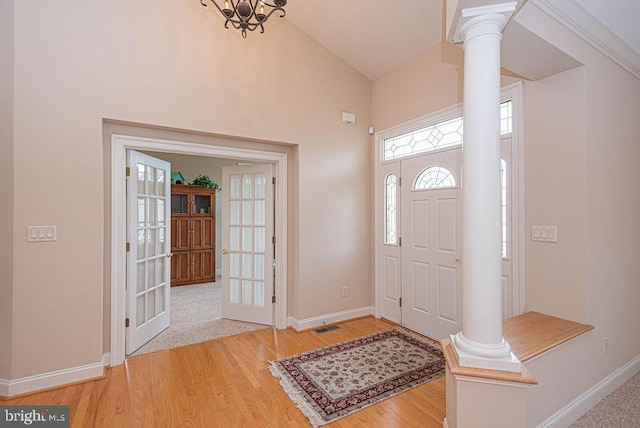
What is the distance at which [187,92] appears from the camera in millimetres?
2977

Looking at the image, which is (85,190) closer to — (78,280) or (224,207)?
(78,280)

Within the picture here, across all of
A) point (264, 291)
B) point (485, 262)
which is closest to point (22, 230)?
point (264, 291)

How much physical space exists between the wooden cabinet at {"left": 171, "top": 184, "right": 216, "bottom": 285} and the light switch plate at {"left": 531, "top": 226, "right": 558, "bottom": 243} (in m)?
5.52

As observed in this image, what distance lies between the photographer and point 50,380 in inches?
95.2

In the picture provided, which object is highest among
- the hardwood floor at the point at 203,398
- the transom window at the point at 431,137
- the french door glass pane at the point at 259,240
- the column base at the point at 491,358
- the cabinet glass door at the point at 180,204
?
the transom window at the point at 431,137

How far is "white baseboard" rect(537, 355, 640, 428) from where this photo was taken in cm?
196

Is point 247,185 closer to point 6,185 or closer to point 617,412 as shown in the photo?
point 6,185

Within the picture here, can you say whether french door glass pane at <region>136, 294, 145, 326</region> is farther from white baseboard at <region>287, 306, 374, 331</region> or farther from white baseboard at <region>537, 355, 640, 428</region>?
white baseboard at <region>537, 355, 640, 428</region>

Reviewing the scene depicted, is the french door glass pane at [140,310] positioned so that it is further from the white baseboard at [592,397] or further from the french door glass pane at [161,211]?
the white baseboard at [592,397]

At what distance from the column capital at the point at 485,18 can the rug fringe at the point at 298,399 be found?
263 centimetres

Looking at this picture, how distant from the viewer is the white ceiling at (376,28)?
9.43ft

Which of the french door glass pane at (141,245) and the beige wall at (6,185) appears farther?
the french door glass pane at (141,245)

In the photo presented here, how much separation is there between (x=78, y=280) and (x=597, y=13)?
15.1ft

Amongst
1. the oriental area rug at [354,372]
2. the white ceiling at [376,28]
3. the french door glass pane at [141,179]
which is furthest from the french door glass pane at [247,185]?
the oriental area rug at [354,372]
